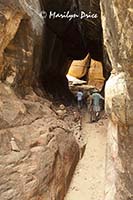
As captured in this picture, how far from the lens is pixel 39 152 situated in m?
7.13

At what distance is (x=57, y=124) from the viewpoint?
8719 millimetres

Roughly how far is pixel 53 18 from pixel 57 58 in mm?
2747

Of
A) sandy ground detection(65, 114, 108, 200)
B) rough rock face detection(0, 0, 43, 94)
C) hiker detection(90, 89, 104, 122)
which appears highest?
rough rock face detection(0, 0, 43, 94)

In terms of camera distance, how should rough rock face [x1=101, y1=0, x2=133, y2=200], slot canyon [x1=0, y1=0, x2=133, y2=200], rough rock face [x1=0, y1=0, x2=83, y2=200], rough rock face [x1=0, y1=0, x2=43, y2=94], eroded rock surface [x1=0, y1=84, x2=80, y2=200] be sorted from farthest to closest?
rough rock face [x1=0, y1=0, x2=43, y2=94] → rough rock face [x1=0, y1=0, x2=83, y2=200] → eroded rock surface [x1=0, y1=84, x2=80, y2=200] → slot canyon [x1=0, y1=0, x2=133, y2=200] → rough rock face [x1=101, y1=0, x2=133, y2=200]

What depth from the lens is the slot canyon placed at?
4738mm

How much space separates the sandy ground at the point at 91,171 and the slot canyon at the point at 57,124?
2 cm

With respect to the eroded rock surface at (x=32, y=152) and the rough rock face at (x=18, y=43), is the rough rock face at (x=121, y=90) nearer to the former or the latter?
the eroded rock surface at (x=32, y=152)

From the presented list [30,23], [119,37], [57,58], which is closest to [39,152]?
[119,37]

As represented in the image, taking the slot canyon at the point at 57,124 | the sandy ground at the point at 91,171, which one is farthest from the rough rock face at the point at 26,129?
the sandy ground at the point at 91,171

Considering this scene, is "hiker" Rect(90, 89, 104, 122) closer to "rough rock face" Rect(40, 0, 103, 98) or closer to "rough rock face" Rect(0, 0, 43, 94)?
"rough rock face" Rect(0, 0, 43, 94)

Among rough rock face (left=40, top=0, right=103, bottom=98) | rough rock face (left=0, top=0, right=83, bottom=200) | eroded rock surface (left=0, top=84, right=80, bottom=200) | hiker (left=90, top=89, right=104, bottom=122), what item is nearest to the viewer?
eroded rock surface (left=0, top=84, right=80, bottom=200)

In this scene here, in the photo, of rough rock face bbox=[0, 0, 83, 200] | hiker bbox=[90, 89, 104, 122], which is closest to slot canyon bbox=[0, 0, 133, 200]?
rough rock face bbox=[0, 0, 83, 200]

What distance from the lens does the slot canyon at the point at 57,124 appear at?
187 inches

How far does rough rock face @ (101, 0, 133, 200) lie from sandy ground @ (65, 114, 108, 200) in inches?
67.7
